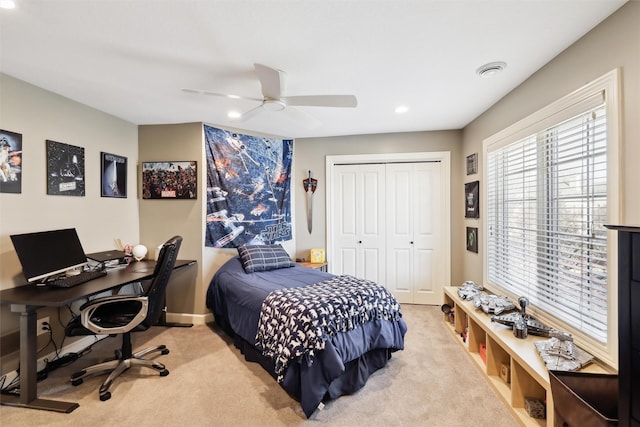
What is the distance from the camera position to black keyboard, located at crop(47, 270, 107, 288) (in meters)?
2.14

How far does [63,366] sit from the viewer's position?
2428mm

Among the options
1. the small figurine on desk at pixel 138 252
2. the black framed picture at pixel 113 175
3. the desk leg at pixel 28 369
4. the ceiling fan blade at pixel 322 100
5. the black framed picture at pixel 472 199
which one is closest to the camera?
the desk leg at pixel 28 369

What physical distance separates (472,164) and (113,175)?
429cm

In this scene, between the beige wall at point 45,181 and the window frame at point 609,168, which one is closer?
the window frame at point 609,168

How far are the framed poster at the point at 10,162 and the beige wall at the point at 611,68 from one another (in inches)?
164

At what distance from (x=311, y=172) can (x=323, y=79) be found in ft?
6.43

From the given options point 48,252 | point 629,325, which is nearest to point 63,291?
point 48,252

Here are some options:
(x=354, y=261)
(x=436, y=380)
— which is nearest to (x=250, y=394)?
(x=436, y=380)

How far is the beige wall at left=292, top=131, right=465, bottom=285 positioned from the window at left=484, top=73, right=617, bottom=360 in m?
1.06

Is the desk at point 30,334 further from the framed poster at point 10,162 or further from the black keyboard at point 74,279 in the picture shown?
the framed poster at point 10,162

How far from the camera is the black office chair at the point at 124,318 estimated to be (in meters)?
2.05

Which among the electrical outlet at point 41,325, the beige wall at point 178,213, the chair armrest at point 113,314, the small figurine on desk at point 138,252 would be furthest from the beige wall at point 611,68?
the electrical outlet at point 41,325

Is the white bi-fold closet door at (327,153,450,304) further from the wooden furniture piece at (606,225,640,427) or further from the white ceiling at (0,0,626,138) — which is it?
the wooden furniture piece at (606,225,640,427)

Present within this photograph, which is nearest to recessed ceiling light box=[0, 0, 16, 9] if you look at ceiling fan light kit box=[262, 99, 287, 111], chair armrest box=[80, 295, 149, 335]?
ceiling fan light kit box=[262, 99, 287, 111]
